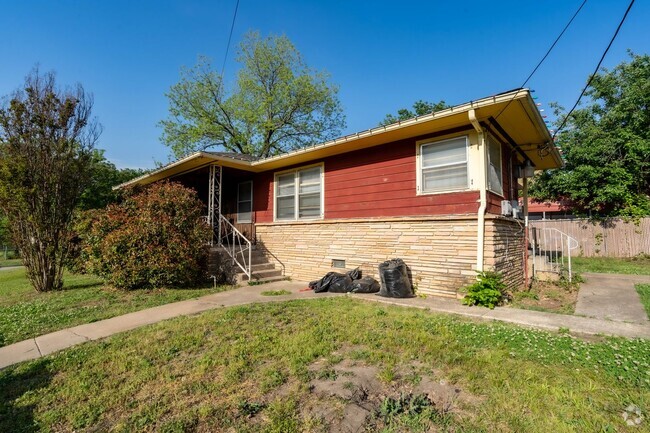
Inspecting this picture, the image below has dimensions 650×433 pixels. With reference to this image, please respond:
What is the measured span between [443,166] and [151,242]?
6.79 m

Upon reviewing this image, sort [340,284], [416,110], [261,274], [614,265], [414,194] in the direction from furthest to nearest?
[416,110] < [614,265] < [261,274] < [340,284] < [414,194]

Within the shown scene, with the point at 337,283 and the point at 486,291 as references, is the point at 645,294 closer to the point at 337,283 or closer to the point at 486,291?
the point at 486,291

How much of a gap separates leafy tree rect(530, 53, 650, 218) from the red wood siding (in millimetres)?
13303

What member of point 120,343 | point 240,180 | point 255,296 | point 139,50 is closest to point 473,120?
point 255,296

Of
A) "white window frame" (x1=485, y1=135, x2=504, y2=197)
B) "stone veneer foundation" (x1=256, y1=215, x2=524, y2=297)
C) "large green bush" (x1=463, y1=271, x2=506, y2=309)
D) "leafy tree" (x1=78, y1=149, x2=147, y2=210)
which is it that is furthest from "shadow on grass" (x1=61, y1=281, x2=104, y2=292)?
"white window frame" (x1=485, y1=135, x2=504, y2=197)

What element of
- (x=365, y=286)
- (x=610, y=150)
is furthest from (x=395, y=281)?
(x=610, y=150)

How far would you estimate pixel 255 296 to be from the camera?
6645 mm

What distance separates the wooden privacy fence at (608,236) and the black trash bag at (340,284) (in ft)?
34.5

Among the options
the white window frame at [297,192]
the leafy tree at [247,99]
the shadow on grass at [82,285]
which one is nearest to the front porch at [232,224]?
the white window frame at [297,192]

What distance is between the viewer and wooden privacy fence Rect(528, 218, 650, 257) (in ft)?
45.2

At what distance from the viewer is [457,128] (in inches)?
252

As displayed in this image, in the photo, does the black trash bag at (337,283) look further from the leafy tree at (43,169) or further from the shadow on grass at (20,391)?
the leafy tree at (43,169)

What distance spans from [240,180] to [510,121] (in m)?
8.09

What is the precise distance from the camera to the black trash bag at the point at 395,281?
20.9ft
